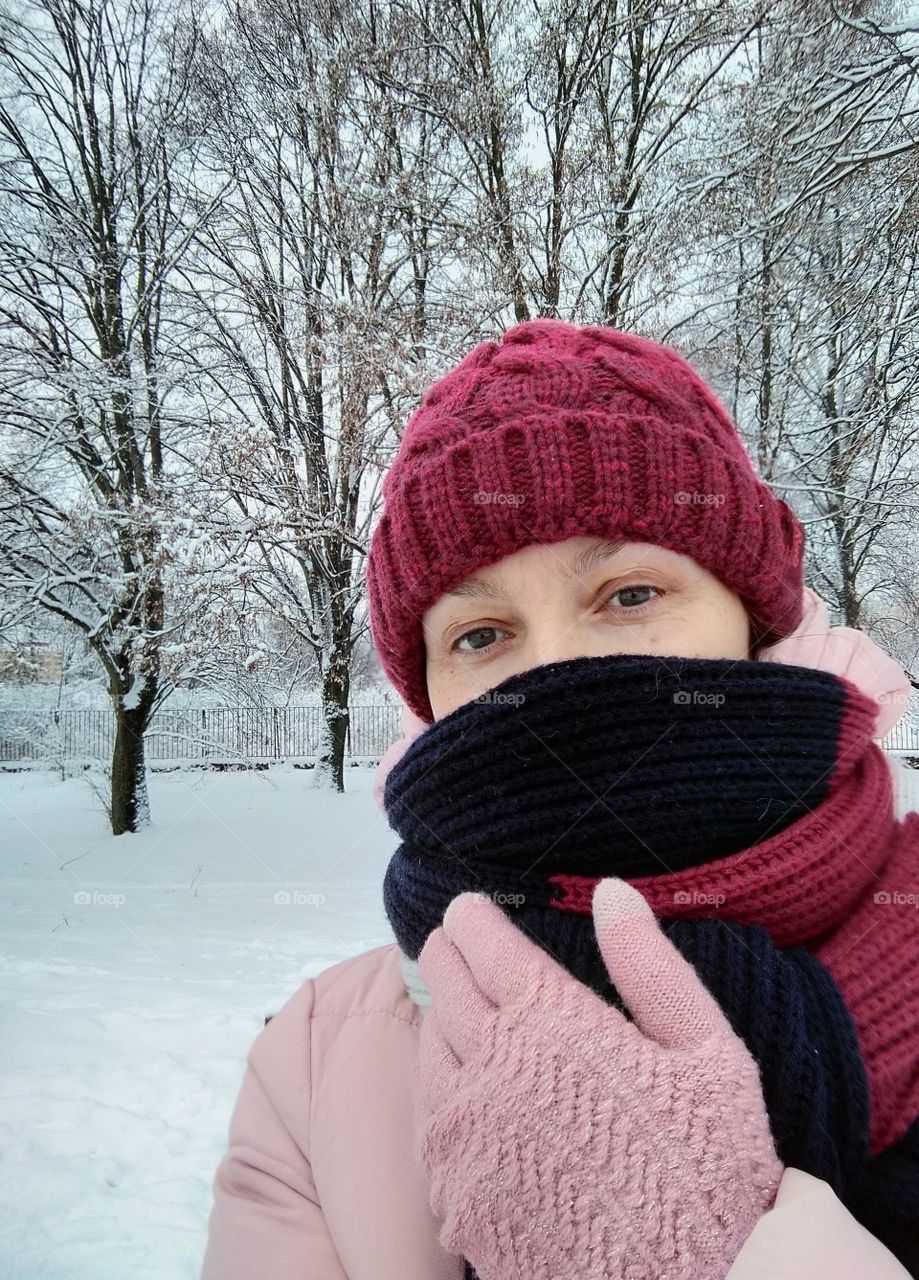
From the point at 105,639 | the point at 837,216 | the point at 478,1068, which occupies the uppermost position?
the point at 837,216

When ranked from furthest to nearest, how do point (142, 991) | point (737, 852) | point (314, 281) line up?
point (314, 281), point (142, 991), point (737, 852)

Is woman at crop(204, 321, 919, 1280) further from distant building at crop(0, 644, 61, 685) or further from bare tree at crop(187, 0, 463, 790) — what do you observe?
distant building at crop(0, 644, 61, 685)

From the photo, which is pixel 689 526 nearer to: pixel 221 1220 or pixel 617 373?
pixel 617 373

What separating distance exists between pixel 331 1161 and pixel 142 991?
4440 mm

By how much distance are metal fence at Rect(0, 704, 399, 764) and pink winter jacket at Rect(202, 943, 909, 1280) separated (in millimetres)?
9334

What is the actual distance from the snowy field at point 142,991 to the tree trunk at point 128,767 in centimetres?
30

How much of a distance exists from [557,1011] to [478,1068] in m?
0.11

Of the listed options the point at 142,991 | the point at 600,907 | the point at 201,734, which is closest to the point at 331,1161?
the point at 600,907

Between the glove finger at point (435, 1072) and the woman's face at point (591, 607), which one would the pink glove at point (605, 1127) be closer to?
the glove finger at point (435, 1072)

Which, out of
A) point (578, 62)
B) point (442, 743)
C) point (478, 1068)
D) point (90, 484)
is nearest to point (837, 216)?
point (578, 62)

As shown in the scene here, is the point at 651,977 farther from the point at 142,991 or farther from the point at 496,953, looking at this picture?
the point at 142,991

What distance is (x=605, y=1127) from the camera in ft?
2.08

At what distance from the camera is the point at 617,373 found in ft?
3.69

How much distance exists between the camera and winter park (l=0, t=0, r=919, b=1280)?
72cm
